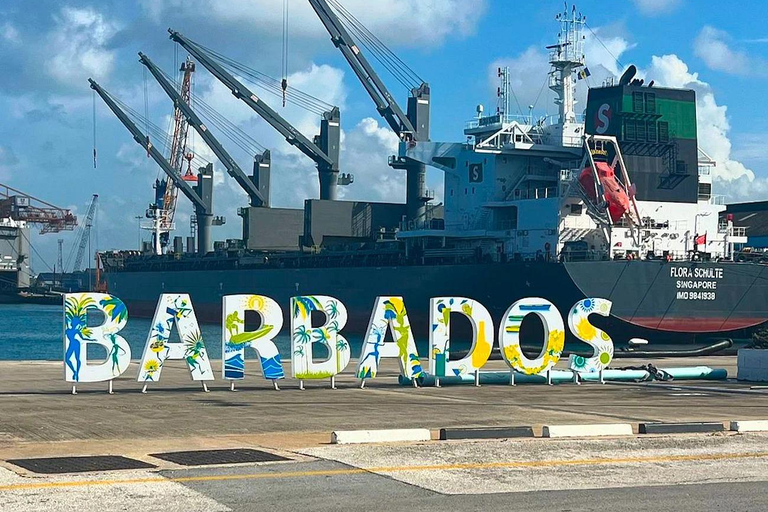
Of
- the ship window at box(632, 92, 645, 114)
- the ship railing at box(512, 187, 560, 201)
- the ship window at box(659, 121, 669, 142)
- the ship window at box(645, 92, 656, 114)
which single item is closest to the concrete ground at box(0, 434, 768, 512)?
the ship window at box(632, 92, 645, 114)

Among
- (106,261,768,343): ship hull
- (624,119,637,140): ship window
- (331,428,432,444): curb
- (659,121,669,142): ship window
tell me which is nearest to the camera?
(331,428,432,444): curb

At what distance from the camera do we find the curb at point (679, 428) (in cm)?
1526

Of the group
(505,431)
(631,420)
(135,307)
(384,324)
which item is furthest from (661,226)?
(135,307)

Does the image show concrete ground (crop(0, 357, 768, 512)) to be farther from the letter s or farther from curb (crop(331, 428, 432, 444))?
the letter s

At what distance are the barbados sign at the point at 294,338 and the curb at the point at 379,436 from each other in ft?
23.3

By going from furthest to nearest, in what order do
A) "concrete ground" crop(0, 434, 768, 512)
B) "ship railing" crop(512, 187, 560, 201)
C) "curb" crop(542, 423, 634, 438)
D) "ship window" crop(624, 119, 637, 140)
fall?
"ship railing" crop(512, 187, 560, 201) < "ship window" crop(624, 119, 637, 140) < "curb" crop(542, 423, 634, 438) < "concrete ground" crop(0, 434, 768, 512)

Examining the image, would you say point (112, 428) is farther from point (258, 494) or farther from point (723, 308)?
point (723, 308)

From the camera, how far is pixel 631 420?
1728cm

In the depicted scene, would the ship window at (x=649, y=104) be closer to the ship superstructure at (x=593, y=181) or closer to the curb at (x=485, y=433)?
the ship superstructure at (x=593, y=181)

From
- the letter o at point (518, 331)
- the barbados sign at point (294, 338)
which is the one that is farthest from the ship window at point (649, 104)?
→ the letter o at point (518, 331)

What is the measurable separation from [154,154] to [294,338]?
73.2 meters

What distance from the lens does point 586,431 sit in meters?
14.7

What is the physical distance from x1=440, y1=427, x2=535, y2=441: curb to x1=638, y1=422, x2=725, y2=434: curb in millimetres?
1808

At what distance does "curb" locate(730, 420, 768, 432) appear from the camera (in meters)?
15.4
